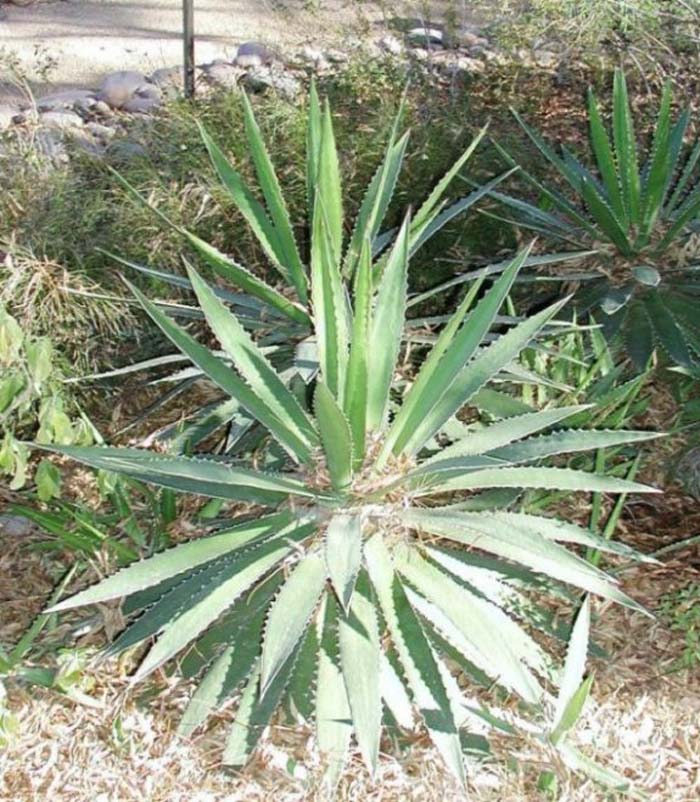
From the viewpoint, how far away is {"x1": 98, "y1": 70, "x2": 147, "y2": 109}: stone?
18.7 ft

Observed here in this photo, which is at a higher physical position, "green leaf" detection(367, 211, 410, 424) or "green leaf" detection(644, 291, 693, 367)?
"green leaf" detection(367, 211, 410, 424)

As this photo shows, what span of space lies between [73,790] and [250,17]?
17.4 feet

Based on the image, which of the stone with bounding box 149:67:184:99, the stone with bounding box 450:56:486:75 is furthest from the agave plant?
the stone with bounding box 450:56:486:75

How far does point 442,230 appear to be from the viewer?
412cm

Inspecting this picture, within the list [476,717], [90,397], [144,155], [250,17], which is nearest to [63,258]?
[90,397]

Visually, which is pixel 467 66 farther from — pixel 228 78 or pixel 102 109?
pixel 102 109

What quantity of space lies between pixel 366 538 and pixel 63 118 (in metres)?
3.62

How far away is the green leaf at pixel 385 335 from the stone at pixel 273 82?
2600 millimetres

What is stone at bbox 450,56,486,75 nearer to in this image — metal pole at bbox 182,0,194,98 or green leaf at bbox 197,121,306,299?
metal pole at bbox 182,0,194,98

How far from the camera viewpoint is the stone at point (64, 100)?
18.3 ft

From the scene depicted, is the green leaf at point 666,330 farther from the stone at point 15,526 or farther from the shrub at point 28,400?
the stone at point 15,526

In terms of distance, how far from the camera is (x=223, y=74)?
18.5 feet

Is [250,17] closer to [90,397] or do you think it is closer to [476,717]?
[90,397]

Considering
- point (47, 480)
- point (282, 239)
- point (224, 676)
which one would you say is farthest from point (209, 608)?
Answer: point (282, 239)
